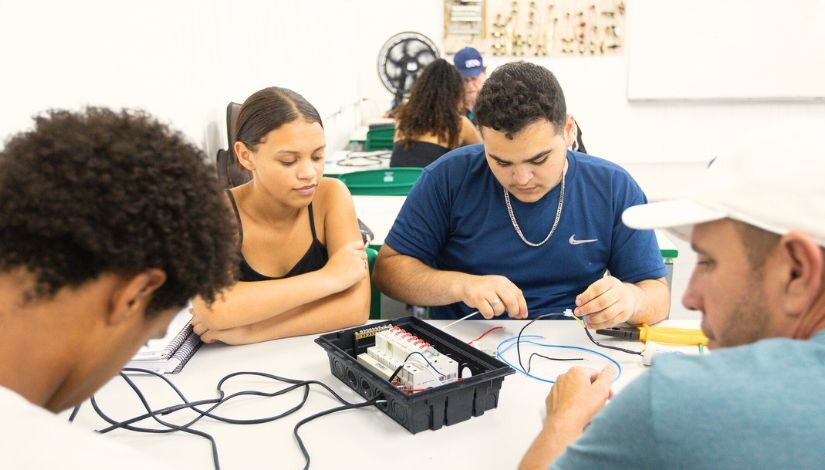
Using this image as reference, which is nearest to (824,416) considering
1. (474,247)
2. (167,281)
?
→ (167,281)


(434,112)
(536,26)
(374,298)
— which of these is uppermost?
(536,26)

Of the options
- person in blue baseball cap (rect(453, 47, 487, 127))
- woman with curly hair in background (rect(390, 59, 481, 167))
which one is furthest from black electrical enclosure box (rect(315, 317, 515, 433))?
person in blue baseball cap (rect(453, 47, 487, 127))

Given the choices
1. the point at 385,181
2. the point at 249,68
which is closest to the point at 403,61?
the point at 385,181

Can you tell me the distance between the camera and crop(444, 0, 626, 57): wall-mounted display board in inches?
235

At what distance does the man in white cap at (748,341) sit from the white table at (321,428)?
0.31m

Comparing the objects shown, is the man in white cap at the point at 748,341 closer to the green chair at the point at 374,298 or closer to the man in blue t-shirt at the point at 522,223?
the man in blue t-shirt at the point at 522,223

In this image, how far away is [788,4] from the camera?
5.79 m

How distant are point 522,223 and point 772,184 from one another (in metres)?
1.06

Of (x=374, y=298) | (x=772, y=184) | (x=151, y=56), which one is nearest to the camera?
(x=772, y=184)

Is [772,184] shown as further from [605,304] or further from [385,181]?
[385,181]

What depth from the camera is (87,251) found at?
2.12 ft

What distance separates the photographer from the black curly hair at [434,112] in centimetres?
389

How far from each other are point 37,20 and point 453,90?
9.44 ft

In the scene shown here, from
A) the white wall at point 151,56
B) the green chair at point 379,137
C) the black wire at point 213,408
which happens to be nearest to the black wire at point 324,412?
the black wire at point 213,408
